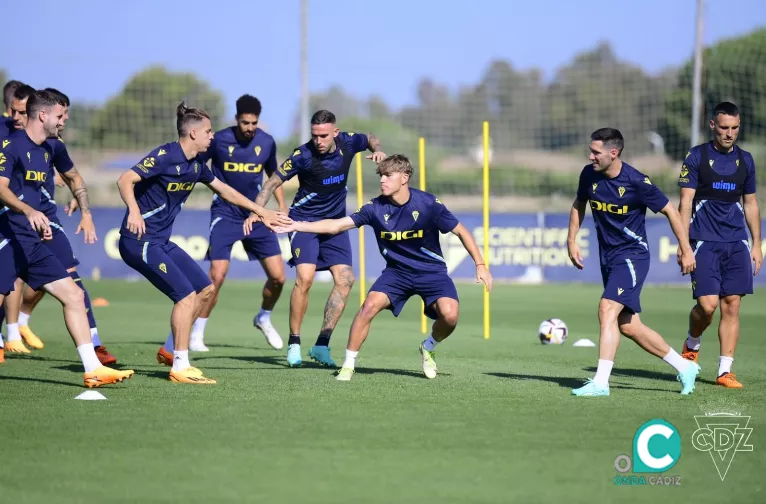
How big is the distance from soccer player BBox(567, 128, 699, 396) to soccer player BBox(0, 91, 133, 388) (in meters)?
4.02

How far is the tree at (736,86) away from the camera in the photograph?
29.4m

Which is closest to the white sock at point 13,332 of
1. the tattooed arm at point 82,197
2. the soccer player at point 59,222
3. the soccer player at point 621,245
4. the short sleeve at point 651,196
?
the soccer player at point 59,222

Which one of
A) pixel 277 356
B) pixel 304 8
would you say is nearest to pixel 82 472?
pixel 277 356

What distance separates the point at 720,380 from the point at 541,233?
15.8m

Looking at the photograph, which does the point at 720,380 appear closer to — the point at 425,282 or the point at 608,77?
the point at 425,282

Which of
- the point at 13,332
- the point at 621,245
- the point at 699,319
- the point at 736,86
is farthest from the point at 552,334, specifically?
the point at 736,86

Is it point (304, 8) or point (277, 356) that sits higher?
point (304, 8)

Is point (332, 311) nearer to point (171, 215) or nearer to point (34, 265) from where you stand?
point (171, 215)

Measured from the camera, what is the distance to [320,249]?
36.1 feet

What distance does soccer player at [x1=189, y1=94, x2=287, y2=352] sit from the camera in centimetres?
1201

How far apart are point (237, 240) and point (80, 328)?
3.69m

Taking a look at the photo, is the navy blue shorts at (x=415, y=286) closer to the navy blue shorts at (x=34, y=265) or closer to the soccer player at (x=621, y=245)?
the soccer player at (x=621, y=245)

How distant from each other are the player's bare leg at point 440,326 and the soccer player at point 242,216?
9.82 ft

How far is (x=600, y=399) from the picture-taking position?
325 inches
